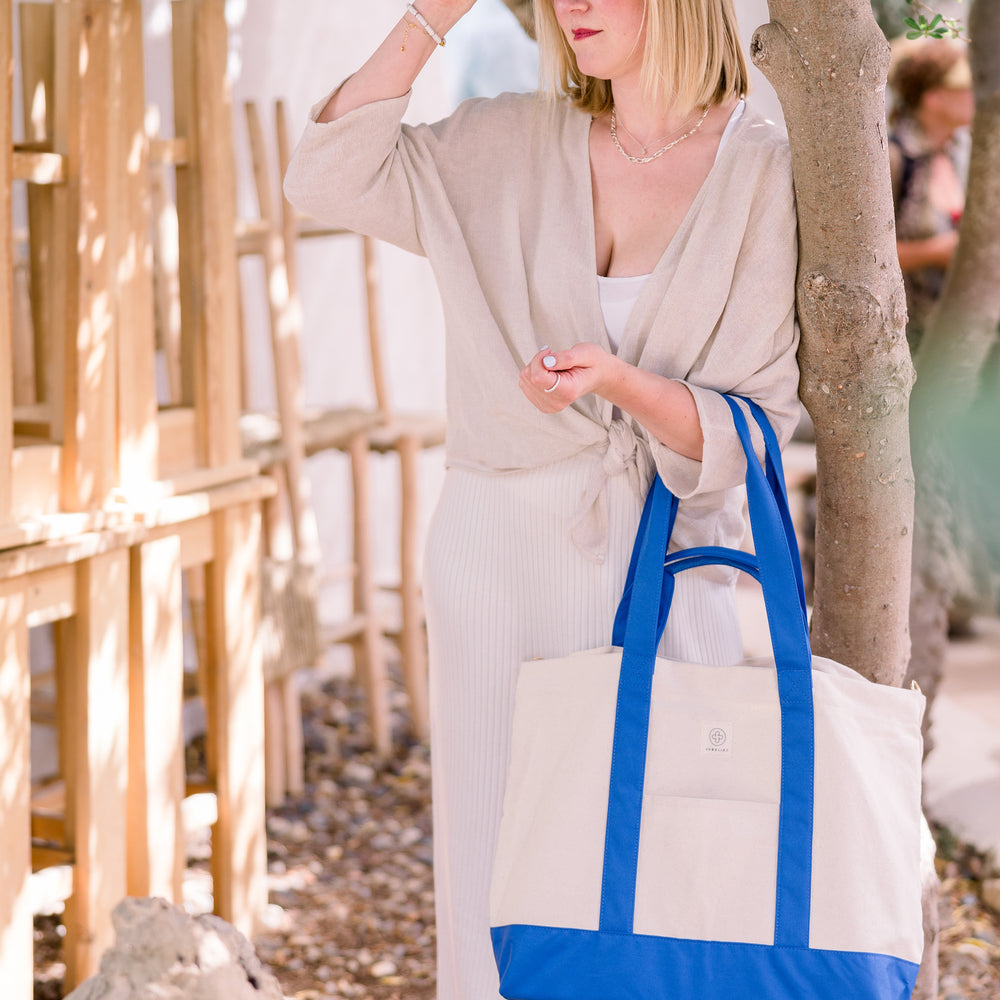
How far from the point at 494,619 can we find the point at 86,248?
0.99 meters

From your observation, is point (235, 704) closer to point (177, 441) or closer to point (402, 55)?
point (177, 441)

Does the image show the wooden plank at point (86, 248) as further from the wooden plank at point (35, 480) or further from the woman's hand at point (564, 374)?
the woman's hand at point (564, 374)

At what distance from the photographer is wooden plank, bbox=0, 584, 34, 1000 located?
1.83m

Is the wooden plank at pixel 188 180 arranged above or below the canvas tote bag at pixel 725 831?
above

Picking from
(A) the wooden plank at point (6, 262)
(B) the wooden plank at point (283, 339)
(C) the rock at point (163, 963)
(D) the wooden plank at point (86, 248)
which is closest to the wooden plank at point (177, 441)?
(D) the wooden plank at point (86, 248)

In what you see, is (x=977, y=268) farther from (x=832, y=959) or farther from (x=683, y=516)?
(x=832, y=959)

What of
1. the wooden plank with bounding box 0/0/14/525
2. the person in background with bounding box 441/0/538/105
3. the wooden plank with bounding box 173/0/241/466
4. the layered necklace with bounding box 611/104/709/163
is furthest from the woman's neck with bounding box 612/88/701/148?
the person in background with bounding box 441/0/538/105

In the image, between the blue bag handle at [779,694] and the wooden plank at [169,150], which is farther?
the wooden plank at [169,150]

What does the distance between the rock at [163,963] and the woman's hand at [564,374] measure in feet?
2.55

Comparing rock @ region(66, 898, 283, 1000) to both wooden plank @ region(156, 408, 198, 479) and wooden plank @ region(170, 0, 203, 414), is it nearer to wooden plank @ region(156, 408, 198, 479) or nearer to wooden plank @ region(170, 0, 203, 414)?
wooden plank @ region(156, 408, 198, 479)

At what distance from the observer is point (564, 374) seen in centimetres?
124

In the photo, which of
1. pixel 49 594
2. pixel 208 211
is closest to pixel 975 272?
pixel 208 211

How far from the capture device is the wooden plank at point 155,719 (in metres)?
2.15

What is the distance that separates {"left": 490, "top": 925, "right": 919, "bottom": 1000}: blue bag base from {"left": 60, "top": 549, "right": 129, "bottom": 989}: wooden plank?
1050 millimetres
